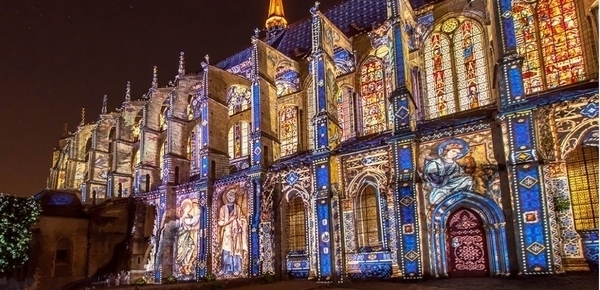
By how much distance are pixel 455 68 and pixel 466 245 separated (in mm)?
8232

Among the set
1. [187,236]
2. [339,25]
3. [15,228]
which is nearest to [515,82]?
[339,25]

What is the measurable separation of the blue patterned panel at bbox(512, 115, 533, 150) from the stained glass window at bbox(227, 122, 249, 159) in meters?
16.8

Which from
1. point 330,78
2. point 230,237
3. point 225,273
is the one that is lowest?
point 225,273

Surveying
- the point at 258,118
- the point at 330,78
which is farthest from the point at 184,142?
the point at 330,78

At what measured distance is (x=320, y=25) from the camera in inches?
861

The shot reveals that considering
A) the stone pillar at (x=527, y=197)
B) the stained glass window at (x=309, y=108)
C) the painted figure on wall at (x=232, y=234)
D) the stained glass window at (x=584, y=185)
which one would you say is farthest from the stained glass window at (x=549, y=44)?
the painted figure on wall at (x=232, y=234)

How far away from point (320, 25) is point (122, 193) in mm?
19867

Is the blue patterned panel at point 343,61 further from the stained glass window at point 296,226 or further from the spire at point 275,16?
the spire at point 275,16

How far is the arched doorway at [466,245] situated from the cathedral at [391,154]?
0.16 feet

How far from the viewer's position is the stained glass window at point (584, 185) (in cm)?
1472

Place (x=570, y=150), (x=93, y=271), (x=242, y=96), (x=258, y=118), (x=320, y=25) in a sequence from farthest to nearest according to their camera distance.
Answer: (x=242, y=96) < (x=93, y=271) < (x=258, y=118) < (x=320, y=25) < (x=570, y=150)

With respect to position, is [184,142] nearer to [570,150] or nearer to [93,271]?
[93,271]

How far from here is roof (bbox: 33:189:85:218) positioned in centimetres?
2831

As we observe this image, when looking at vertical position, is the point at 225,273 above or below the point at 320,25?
below
